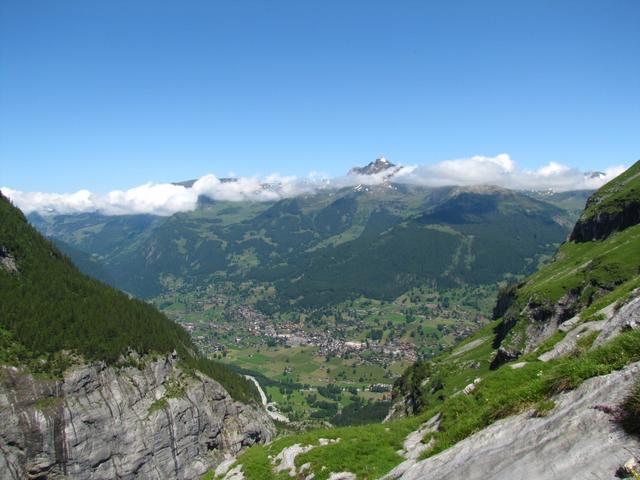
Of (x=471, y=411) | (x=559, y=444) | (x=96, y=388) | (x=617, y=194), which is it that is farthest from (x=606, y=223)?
(x=559, y=444)

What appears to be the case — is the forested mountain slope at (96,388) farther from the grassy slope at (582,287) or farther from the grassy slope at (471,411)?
the grassy slope at (582,287)

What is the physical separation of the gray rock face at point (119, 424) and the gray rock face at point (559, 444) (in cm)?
9430

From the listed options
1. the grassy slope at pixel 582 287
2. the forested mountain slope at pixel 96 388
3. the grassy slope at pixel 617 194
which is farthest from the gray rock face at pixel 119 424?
the grassy slope at pixel 617 194

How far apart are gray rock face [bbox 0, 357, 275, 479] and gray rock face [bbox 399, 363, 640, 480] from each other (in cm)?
9430

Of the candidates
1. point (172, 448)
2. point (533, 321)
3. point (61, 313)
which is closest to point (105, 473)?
point (172, 448)

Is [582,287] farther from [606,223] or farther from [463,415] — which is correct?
[463,415]

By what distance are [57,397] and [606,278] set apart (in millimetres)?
104819

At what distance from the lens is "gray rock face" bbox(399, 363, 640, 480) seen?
346 inches

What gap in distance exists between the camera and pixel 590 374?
11.9 metres

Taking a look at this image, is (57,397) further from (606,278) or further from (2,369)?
(606,278)

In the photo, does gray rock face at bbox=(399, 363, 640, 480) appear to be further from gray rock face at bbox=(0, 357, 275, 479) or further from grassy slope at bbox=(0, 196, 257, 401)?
grassy slope at bbox=(0, 196, 257, 401)

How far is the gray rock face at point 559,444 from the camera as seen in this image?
8.80 metres

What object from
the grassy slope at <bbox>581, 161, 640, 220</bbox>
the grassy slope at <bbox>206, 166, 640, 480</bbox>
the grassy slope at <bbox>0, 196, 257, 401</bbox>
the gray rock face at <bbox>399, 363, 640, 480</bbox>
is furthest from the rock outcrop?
the gray rock face at <bbox>399, 363, 640, 480</bbox>

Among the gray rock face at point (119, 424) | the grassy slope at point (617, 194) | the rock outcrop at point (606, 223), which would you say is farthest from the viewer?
the grassy slope at point (617, 194)
